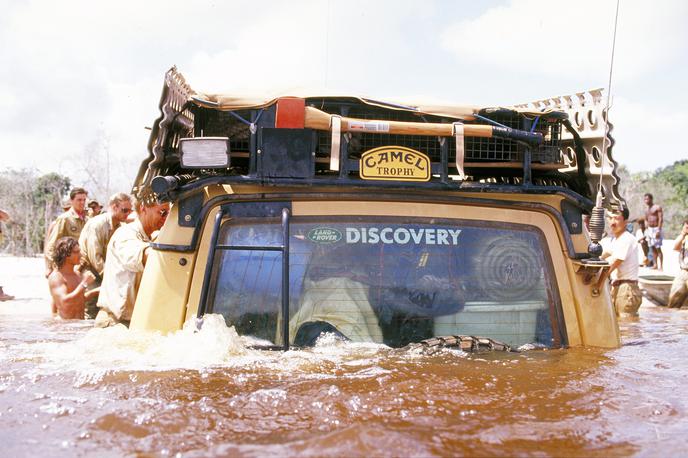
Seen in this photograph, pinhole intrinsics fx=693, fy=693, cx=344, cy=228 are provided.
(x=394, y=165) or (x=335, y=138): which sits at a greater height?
(x=335, y=138)

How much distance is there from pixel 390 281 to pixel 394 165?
53cm

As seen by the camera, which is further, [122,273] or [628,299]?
[628,299]

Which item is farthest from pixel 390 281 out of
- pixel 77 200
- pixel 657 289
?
pixel 657 289

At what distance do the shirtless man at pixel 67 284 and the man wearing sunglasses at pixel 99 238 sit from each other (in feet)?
0.74

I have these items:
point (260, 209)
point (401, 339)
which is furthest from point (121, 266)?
point (401, 339)

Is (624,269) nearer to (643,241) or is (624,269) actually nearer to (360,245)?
(360,245)

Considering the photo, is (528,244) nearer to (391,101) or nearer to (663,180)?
(391,101)

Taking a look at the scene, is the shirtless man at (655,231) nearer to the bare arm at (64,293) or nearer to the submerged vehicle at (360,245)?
the bare arm at (64,293)

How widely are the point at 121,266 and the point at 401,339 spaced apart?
3.20 m

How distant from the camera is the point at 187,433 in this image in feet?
7.45

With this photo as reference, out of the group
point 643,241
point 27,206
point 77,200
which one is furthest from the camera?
point 27,206

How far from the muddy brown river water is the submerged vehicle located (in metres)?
0.13

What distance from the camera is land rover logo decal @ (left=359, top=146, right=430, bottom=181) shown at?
3.18 metres

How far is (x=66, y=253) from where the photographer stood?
7.42 meters
